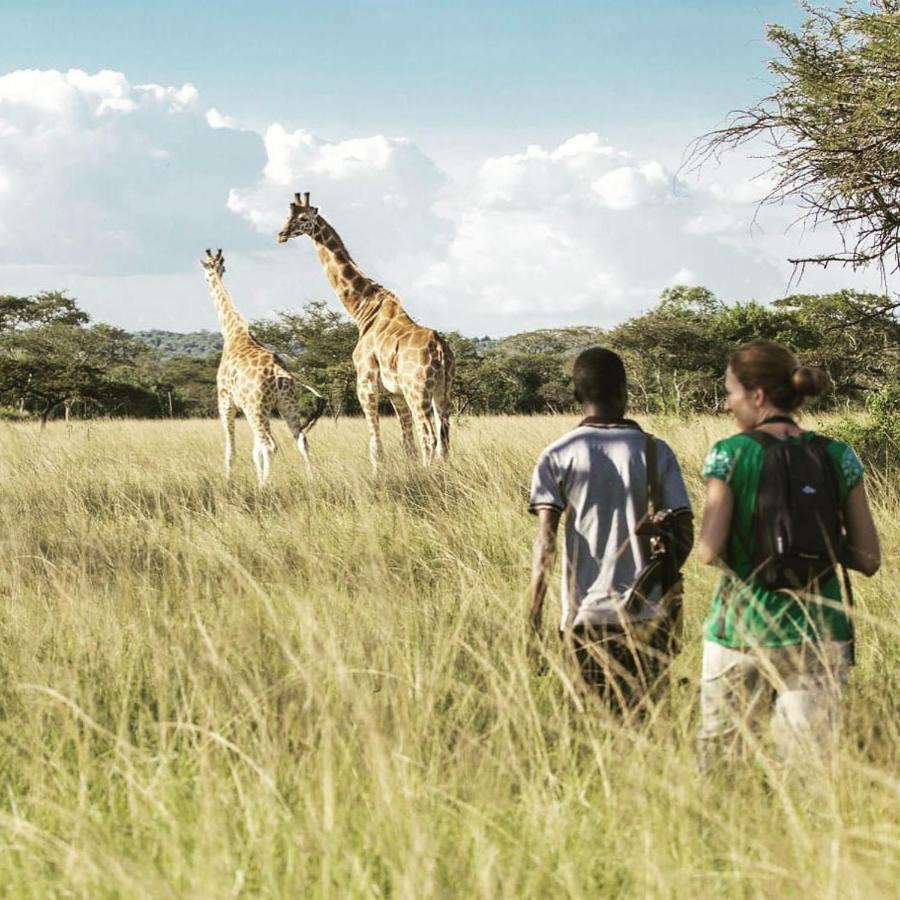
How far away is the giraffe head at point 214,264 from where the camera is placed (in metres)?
13.8

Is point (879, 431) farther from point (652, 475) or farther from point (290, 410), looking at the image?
point (652, 475)

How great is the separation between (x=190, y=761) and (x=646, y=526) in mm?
1450

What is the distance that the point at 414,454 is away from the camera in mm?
11516

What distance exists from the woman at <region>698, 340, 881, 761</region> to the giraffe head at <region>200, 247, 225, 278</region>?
37.4 ft

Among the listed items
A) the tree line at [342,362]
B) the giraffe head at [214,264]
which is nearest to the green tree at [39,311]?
the tree line at [342,362]

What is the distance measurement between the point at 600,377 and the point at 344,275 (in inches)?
348

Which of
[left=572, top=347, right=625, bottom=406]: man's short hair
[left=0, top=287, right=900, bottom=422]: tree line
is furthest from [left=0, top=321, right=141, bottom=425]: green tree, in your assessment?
[left=572, top=347, right=625, bottom=406]: man's short hair

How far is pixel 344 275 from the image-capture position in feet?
39.4

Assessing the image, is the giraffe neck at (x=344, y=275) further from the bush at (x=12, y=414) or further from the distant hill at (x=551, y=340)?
the distant hill at (x=551, y=340)

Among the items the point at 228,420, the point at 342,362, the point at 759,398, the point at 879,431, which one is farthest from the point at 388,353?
the point at 342,362

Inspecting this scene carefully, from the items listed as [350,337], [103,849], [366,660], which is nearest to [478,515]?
[366,660]

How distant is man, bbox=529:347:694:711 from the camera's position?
340 centimetres

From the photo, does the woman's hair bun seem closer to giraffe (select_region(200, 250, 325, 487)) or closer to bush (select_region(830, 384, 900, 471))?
bush (select_region(830, 384, 900, 471))

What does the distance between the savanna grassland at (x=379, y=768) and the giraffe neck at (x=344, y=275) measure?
666 cm
